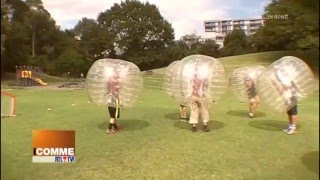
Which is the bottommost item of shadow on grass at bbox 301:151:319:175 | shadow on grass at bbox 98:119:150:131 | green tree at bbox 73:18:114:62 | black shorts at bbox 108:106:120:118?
shadow on grass at bbox 301:151:319:175

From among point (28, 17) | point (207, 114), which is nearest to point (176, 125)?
point (207, 114)

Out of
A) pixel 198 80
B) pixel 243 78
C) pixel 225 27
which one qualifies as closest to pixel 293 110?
pixel 243 78

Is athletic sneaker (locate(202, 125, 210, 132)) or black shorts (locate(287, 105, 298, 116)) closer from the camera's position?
black shorts (locate(287, 105, 298, 116))

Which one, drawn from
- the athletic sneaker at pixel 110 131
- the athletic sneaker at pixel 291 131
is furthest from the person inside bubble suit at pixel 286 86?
the athletic sneaker at pixel 110 131

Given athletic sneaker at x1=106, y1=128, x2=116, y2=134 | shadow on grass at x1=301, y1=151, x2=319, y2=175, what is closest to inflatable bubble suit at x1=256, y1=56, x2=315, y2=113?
shadow on grass at x1=301, y1=151, x2=319, y2=175

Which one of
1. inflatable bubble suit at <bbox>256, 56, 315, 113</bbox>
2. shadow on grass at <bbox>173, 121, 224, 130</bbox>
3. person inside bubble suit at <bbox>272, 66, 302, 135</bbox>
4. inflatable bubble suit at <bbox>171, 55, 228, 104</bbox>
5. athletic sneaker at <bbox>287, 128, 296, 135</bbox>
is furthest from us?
shadow on grass at <bbox>173, 121, 224, 130</bbox>

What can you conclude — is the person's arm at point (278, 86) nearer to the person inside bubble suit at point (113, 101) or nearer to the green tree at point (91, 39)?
the green tree at point (91, 39)

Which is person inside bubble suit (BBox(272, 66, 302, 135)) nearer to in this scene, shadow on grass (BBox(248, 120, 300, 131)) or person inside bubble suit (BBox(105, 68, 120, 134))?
shadow on grass (BBox(248, 120, 300, 131))
